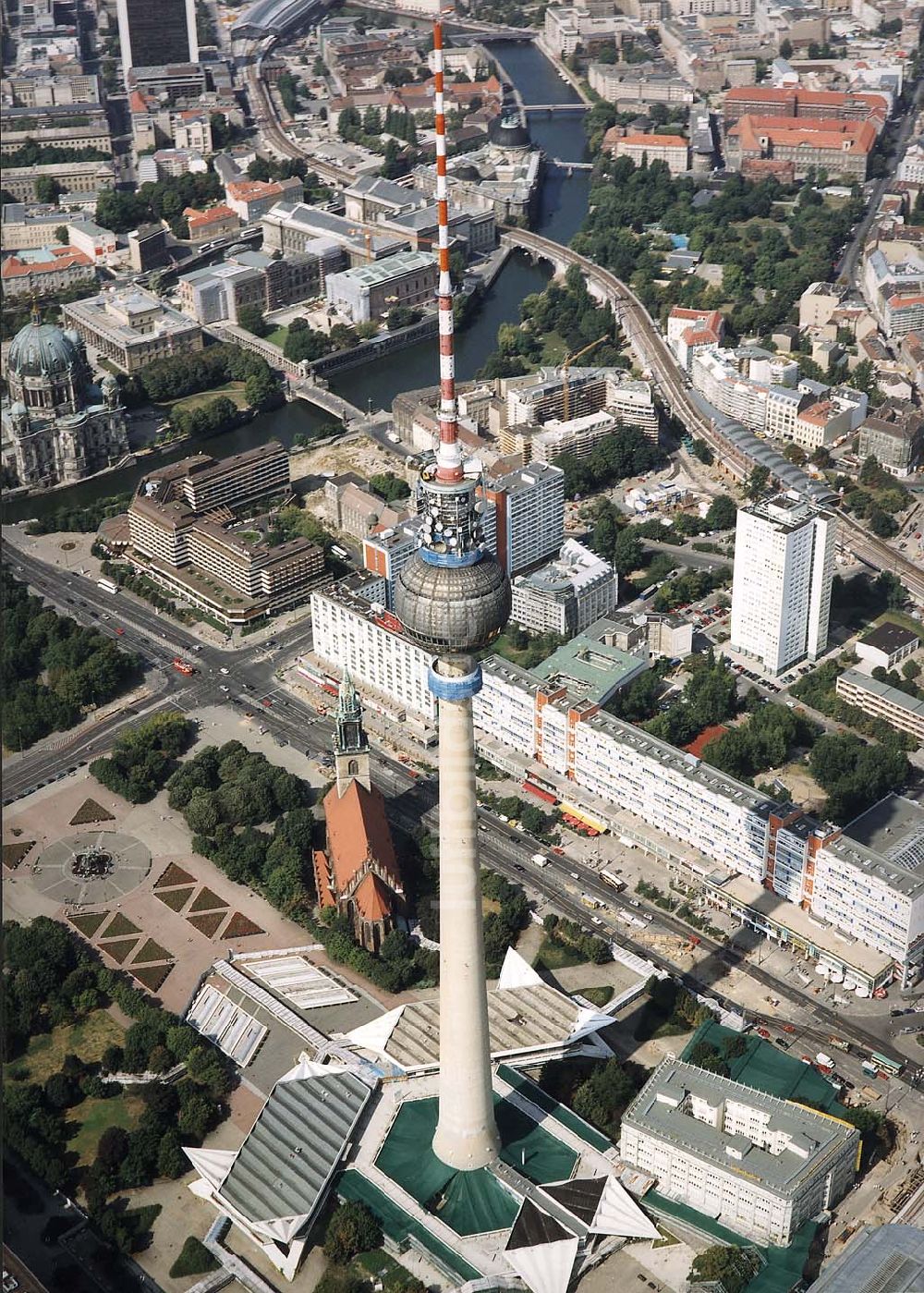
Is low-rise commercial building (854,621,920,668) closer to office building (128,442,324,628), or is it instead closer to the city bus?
the city bus

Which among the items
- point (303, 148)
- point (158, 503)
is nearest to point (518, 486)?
point (158, 503)

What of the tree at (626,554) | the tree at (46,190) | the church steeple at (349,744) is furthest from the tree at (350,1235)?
the tree at (46,190)

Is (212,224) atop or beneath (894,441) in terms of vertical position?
atop

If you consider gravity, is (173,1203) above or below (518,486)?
below

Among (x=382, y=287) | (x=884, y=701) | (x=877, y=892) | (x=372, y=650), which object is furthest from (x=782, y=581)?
(x=382, y=287)

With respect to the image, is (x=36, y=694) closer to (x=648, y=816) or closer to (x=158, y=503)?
(x=158, y=503)

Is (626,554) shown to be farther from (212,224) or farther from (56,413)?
(212,224)
